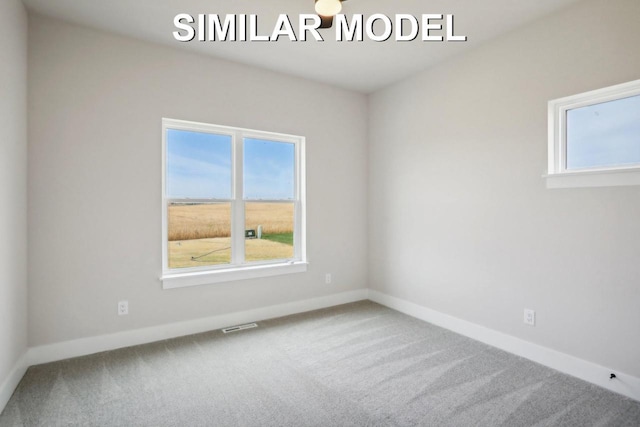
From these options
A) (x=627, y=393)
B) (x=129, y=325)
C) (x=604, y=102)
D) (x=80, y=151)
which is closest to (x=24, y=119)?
(x=80, y=151)

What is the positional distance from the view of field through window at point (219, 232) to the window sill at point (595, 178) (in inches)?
105

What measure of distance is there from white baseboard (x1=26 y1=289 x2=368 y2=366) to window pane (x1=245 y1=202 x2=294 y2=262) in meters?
0.61

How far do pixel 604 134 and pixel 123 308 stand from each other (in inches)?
165

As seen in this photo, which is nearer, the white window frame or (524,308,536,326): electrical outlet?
the white window frame

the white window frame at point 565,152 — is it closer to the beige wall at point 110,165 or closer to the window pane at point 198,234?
the beige wall at point 110,165

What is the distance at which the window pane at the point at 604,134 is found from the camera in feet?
7.51

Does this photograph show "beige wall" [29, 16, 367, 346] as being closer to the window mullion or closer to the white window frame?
the window mullion

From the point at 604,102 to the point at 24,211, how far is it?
14.7 ft

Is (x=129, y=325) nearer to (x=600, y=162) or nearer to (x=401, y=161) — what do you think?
(x=401, y=161)

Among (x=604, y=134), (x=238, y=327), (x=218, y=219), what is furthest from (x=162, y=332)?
(x=604, y=134)

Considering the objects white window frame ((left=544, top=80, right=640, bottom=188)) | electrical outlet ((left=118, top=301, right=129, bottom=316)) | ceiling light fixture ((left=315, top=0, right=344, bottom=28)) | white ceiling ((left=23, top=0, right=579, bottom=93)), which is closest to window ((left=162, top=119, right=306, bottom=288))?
electrical outlet ((left=118, top=301, right=129, bottom=316))

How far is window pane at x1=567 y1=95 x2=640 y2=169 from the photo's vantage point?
7.51 ft

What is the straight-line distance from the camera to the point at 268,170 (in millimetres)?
3883

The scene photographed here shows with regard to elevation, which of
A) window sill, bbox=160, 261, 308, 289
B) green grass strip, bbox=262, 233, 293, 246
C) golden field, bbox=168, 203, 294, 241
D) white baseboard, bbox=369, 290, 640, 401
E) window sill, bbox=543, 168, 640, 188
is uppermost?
window sill, bbox=543, 168, 640, 188
